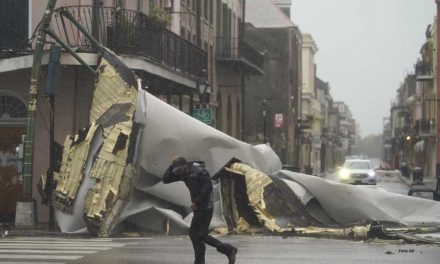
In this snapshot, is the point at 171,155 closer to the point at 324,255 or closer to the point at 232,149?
the point at 232,149

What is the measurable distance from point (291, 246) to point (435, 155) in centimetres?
5410

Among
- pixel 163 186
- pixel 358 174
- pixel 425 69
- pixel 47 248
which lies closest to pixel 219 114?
pixel 358 174

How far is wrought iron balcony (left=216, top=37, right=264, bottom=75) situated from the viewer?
128 ft

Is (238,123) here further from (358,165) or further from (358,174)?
(358,174)

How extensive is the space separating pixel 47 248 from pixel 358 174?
3066 centimetres

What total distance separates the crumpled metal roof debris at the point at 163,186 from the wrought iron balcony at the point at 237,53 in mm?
21624

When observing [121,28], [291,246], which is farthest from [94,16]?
[291,246]

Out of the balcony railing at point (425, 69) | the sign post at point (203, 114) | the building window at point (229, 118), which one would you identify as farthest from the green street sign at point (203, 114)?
the balcony railing at point (425, 69)

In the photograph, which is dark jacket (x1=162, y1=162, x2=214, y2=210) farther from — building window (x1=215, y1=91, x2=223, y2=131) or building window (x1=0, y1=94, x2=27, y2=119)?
building window (x1=215, y1=91, x2=223, y2=131)

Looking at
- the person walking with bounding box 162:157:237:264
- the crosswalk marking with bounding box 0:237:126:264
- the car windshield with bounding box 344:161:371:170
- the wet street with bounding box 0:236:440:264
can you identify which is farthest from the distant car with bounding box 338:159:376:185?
the person walking with bounding box 162:157:237:264

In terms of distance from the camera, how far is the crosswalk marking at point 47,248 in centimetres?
1182

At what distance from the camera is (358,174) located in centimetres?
4225

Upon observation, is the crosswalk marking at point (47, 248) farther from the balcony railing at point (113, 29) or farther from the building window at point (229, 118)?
the building window at point (229, 118)

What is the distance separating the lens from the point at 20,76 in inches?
843
